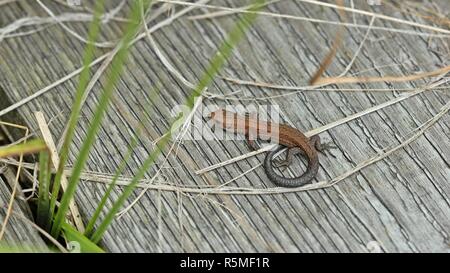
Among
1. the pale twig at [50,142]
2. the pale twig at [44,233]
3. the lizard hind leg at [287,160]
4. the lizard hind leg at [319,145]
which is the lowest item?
the lizard hind leg at [319,145]

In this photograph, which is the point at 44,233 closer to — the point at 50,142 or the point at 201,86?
the point at 50,142

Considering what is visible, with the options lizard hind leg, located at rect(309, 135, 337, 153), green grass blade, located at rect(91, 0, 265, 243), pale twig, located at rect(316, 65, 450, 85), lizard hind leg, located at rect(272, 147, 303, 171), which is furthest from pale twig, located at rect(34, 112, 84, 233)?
pale twig, located at rect(316, 65, 450, 85)

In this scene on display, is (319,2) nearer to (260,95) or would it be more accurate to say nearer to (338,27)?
(338,27)

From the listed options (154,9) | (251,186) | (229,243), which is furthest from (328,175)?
(154,9)

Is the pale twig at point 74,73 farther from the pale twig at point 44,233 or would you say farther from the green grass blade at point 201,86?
the green grass blade at point 201,86

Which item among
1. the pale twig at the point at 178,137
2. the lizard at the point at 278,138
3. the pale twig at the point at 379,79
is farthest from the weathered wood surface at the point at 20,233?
the pale twig at the point at 379,79
